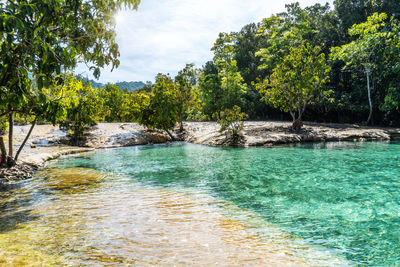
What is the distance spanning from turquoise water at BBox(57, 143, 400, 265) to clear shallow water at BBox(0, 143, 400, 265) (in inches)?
1.4

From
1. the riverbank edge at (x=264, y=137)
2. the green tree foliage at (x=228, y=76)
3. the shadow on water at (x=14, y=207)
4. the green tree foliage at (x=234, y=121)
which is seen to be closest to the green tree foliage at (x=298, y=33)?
the green tree foliage at (x=228, y=76)

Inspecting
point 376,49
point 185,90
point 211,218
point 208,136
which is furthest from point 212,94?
point 211,218

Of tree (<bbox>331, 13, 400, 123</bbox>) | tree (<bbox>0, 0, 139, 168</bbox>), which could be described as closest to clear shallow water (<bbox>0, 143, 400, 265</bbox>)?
tree (<bbox>0, 0, 139, 168</bbox>)

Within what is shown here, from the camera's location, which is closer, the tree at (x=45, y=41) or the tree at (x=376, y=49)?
the tree at (x=45, y=41)

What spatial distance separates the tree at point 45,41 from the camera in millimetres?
4669

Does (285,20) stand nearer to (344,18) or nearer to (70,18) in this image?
(344,18)

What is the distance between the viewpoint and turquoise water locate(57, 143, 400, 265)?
16.6 feet

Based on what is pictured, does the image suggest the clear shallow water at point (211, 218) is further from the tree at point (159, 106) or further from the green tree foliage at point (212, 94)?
the green tree foliage at point (212, 94)

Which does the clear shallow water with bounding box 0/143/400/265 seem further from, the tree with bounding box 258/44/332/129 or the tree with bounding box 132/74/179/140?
the tree with bounding box 132/74/179/140

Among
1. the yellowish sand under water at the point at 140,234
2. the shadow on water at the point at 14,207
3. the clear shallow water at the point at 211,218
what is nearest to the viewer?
the yellowish sand under water at the point at 140,234

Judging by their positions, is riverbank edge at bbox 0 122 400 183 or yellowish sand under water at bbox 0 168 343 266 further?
riverbank edge at bbox 0 122 400 183

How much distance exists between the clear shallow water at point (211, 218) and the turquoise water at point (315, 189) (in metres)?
0.03

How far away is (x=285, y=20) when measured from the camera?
44.1 metres

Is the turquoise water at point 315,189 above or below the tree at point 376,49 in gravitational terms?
below
